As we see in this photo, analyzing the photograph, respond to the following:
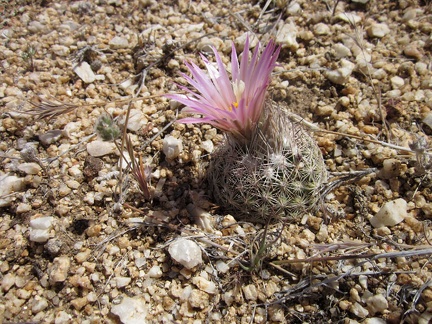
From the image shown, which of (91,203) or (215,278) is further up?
(91,203)

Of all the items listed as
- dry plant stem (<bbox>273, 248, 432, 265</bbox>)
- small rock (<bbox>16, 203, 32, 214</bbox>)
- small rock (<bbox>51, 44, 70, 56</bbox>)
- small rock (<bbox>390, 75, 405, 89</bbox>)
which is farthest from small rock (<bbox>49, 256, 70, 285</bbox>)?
small rock (<bbox>390, 75, 405, 89</bbox>)

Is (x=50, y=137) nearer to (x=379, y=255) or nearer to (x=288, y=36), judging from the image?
(x=288, y=36)

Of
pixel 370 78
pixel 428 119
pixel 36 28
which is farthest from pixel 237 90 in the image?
pixel 36 28

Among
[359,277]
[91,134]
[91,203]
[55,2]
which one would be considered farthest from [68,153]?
[359,277]

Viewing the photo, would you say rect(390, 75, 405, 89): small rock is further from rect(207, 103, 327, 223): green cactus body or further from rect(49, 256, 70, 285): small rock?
rect(49, 256, 70, 285): small rock

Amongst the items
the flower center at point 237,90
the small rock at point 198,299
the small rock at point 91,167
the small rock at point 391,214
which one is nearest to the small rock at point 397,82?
the small rock at point 391,214

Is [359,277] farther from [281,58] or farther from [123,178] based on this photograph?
[281,58]
